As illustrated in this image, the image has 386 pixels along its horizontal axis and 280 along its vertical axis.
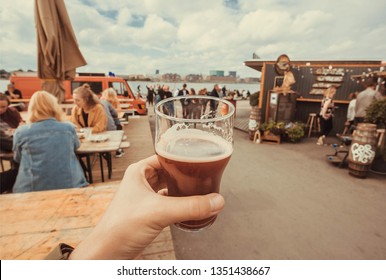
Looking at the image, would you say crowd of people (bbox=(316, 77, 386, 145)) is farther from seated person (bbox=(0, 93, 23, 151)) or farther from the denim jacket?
seated person (bbox=(0, 93, 23, 151))

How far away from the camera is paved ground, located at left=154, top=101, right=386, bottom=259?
2156 mm

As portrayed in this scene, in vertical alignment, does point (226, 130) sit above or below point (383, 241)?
above

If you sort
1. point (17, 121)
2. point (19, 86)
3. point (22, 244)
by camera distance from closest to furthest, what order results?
point (22, 244)
point (17, 121)
point (19, 86)

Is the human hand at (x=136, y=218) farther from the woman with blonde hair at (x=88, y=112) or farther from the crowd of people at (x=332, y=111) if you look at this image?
the crowd of people at (x=332, y=111)

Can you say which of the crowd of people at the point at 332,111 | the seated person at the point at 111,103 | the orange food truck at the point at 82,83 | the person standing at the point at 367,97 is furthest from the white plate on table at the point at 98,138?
the crowd of people at the point at 332,111

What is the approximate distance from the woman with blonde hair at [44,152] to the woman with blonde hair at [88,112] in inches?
45.1

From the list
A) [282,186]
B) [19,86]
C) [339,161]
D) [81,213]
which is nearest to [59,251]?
[81,213]

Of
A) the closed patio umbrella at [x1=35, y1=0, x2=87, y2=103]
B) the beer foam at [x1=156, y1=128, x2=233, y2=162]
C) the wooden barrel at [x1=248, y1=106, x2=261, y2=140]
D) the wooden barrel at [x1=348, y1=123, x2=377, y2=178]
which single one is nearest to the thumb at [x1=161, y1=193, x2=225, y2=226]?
the beer foam at [x1=156, y1=128, x2=233, y2=162]

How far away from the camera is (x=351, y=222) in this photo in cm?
264

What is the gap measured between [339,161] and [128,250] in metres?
4.94

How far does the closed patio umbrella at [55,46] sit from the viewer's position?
2.91m

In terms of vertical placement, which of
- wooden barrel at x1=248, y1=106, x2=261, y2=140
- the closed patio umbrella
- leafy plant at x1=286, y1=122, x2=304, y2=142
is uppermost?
the closed patio umbrella

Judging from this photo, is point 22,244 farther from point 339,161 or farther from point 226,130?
point 339,161

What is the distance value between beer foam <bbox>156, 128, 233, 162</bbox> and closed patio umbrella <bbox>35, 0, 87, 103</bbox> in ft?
10.3
